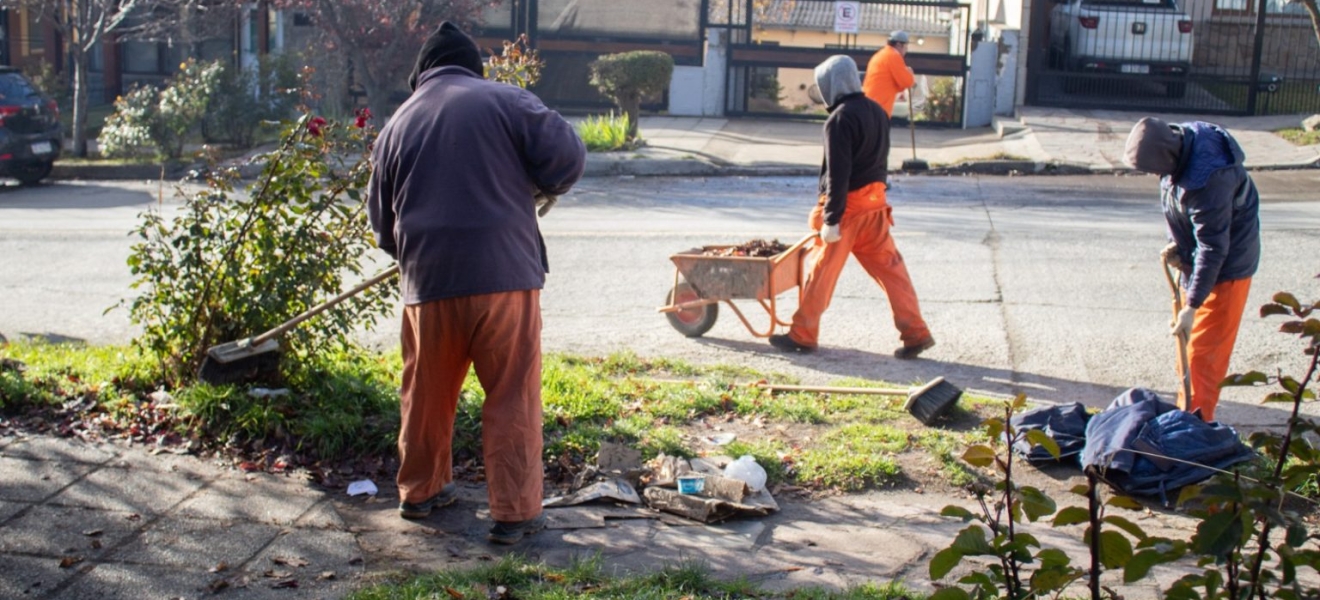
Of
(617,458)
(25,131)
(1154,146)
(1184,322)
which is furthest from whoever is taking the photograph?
(25,131)

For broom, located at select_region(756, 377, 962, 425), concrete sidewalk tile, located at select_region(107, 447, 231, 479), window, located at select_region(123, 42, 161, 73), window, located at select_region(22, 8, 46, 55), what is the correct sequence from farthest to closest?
window, located at select_region(123, 42, 161, 73), window, located at select_region(22, 8, 46, 55), broom, located at select_region(756, 377, 962, 425), concrete sidewalk tile, located at select_region(107, 447, 231, 479)

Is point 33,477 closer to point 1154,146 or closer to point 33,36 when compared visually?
point 1154,146

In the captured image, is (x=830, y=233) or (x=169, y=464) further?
(x=830, y=233)

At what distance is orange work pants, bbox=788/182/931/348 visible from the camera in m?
8.00

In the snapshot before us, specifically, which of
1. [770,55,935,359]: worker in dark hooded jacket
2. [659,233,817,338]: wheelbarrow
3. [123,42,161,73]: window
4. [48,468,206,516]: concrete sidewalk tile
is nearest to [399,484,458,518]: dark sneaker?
[48,468,206,516]: concrete sidewalk tile

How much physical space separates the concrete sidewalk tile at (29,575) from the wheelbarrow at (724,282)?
4358 millimetres

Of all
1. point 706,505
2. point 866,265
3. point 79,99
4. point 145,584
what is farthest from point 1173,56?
point 145,584

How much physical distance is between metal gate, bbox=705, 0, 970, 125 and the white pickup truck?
197 centimetres

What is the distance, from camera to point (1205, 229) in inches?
235

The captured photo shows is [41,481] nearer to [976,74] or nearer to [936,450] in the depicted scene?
[936,450]

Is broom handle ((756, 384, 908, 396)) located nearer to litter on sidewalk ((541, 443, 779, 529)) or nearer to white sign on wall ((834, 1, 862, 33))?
litter on sidewalk ((541, 443, 779, 529))

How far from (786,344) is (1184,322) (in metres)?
2.67

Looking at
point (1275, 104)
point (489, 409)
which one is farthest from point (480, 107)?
point (1275, 104)

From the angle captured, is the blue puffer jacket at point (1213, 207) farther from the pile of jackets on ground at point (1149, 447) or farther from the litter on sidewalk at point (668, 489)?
the litter on sidewalk at point (668, 489)
